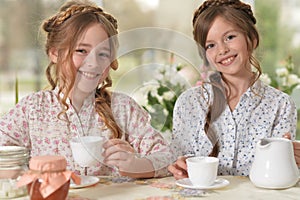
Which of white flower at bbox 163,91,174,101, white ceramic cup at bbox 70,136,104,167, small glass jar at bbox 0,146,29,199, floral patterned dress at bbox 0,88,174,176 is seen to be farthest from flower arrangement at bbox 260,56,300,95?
small glass jar at bbox 0,146,29,199

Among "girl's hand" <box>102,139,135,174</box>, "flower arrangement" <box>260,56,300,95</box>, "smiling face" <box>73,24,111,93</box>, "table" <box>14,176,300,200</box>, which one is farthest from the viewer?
"flower arrangement" <box>260,56,300,95</box>

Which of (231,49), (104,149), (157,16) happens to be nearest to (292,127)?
(231,49)

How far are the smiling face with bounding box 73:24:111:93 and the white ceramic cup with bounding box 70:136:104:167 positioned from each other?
27 centimetres

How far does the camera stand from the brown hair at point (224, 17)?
1689 mm

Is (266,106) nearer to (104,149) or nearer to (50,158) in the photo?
(104,149)

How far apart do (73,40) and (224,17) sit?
547 mm

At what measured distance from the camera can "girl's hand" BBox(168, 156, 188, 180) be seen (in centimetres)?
147

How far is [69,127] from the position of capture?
1698 mm

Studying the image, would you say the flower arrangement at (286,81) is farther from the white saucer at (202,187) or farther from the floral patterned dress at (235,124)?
the white saucer at (202,187)

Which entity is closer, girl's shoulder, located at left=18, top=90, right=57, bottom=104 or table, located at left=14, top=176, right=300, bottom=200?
table, located at left=14, top=176, right=300, bottom=200

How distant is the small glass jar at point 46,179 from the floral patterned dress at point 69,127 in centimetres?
37

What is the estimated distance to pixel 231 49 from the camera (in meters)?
1.73

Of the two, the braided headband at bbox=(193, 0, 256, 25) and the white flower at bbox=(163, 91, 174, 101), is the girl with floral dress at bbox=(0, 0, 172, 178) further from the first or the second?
the white flower at bbox=(163, 91, 174, 101)

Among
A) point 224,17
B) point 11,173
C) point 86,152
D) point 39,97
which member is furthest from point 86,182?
point 224,17
